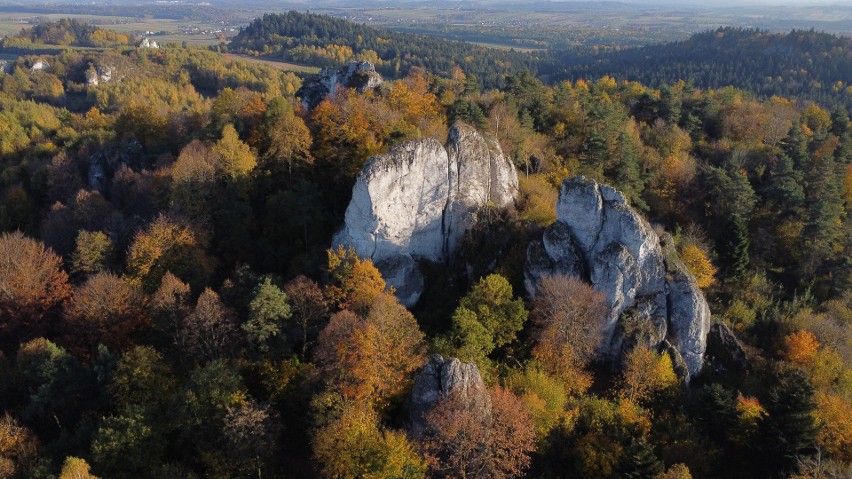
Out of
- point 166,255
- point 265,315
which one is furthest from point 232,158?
point 265,315

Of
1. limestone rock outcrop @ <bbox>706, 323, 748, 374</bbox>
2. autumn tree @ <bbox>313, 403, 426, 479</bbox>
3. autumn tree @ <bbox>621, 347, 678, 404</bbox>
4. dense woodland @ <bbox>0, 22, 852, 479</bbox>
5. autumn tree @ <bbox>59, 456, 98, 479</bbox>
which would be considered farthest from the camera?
limestone rock outcrop @ <bbox>706, 323, 748, 374</bbox>

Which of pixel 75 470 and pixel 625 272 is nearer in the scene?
pixel 75 470

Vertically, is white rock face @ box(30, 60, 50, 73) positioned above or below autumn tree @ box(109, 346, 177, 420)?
above

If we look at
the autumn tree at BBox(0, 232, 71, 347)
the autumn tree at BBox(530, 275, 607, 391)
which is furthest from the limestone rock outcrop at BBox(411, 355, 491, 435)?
the autumn tree at BBox(0, 232, 71, 347)

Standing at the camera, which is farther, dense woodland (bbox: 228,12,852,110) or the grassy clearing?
the grassy clearing

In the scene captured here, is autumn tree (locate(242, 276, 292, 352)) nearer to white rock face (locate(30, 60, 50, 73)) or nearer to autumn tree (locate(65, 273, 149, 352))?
autumn tree (locate(65, 273, 149, 352))

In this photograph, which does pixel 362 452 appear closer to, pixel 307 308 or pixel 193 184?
pixel 307 308

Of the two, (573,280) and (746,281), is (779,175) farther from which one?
(573,280)

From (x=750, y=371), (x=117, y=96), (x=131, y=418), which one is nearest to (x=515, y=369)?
(x=750, y=371)

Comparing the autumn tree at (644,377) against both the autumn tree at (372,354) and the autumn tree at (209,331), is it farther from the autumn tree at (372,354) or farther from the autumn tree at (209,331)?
the autumn tree at (209,331)
